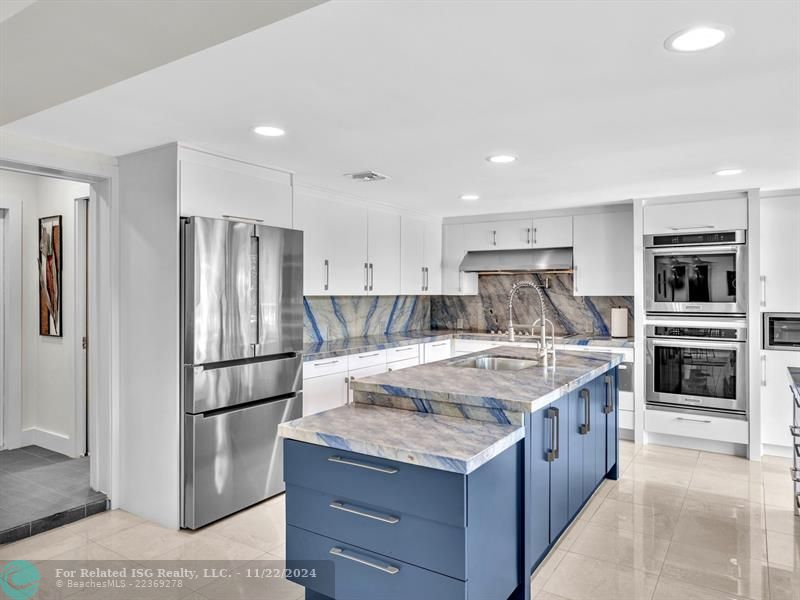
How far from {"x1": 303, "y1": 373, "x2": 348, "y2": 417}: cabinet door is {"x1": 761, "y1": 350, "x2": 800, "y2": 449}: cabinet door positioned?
345 cm

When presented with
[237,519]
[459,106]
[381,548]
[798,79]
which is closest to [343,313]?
[237,519]

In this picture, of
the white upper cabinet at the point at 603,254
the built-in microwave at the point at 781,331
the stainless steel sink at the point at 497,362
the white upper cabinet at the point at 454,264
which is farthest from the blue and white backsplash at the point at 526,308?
the stainless steel sink at the point at 497,362

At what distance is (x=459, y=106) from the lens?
2402mm

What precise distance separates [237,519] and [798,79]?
3.57m

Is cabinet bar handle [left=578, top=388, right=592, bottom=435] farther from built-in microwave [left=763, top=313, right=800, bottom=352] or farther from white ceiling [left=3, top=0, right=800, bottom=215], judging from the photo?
built-in microwave [left=763, top=313, right=800, bottom=352]

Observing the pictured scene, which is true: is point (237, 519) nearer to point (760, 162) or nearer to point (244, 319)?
point (244, 319)

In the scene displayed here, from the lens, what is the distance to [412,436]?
6.31 ft

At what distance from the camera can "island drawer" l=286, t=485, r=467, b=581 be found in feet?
5.56

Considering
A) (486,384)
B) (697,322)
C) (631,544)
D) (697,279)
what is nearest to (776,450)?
(697,322)

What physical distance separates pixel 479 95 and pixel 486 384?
1.30m

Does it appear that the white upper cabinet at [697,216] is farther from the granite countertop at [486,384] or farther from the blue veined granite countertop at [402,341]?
the granite countertop at [486,384]

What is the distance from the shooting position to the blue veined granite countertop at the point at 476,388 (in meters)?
2.18

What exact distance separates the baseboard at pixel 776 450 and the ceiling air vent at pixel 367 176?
3858 millimetres

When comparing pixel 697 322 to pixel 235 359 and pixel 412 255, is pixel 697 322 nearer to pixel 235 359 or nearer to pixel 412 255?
pixel 412 255
